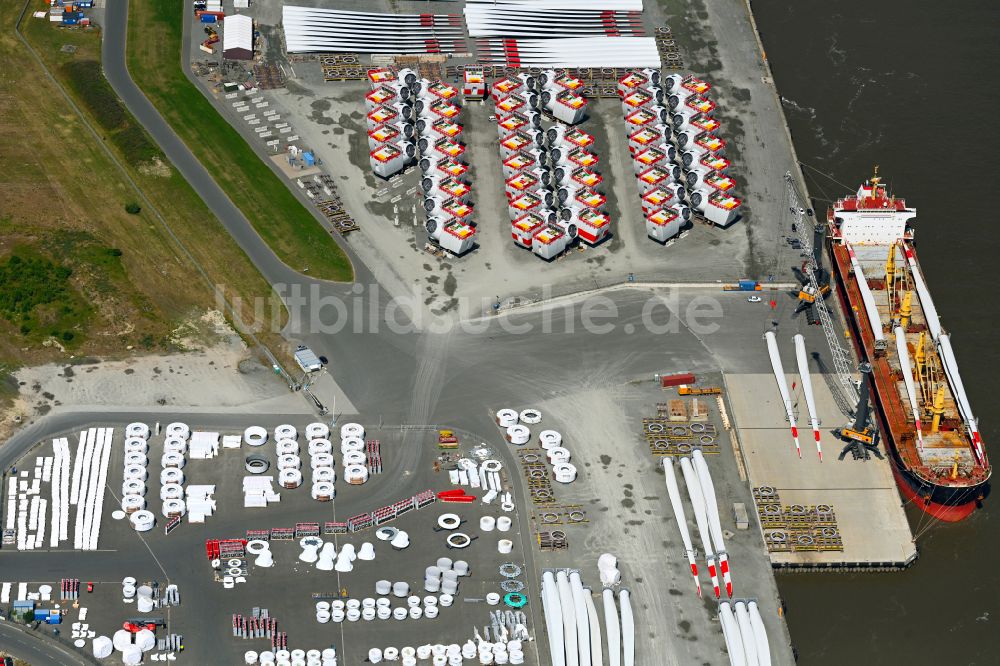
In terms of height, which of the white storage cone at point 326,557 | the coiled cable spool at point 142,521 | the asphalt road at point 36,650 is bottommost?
the asphalt road at point 36,650

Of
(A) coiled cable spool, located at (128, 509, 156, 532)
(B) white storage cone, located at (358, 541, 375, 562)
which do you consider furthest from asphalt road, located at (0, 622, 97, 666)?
(B) white storage cone, located at (358, 541, 375, 562)

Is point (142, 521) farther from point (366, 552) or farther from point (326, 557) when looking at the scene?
point (366, 552)

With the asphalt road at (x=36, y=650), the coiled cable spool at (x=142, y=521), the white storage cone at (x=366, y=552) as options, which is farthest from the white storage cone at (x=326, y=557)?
the asphalt road at (x=36, y=650)

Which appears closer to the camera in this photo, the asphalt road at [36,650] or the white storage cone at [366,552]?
the asphalt road at [36,650]

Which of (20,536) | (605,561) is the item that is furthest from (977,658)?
(20,536)

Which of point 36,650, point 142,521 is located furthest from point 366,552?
point 36,650

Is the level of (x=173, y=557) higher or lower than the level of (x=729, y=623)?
higher

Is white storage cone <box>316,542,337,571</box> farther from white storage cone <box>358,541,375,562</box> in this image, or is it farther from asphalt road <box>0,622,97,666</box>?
asphalt road <box>0,622,97,666</box>

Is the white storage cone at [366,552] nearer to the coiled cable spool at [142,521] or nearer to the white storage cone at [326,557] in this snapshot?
the white storage cone at [326,557]

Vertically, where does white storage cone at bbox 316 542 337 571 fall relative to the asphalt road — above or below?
above

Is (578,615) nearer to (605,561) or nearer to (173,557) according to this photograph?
(605,561)

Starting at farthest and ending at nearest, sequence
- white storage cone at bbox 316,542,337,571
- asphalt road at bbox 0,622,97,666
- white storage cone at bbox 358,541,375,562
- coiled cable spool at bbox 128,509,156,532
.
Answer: coiled cable spool at bbox 128,509,156,532
white storage cone at bbox 358,541,375,562
white storage cone at bbox 316,542,337,571
asphalt road at bbox 0,622,97,666
